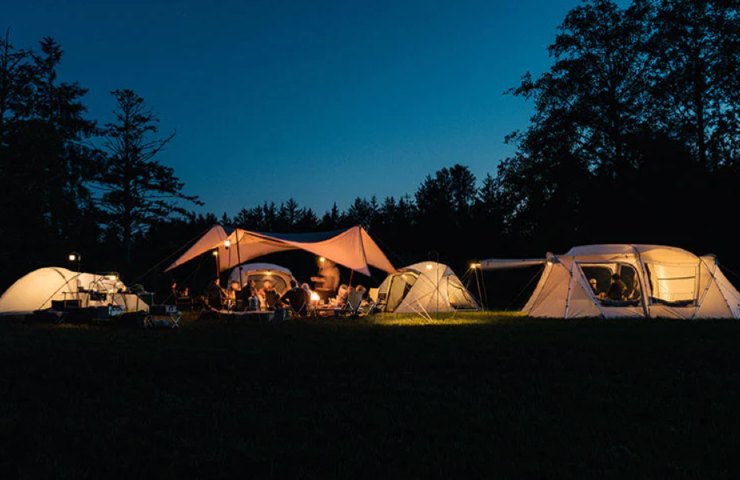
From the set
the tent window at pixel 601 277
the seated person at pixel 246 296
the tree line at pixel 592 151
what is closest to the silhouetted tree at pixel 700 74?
the tree line at pixel 592 151

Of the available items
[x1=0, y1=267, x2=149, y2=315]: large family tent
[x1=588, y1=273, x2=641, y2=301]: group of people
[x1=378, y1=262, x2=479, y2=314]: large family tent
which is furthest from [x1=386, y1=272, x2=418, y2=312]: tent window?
[x1=0, y1=267, x2=149, y2=315]: large family tent

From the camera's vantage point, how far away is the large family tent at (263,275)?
60.7 ft

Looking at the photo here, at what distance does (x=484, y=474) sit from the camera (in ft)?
10.0

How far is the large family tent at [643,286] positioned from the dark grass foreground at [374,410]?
5102 millimetres

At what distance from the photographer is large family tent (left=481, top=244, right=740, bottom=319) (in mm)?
13422

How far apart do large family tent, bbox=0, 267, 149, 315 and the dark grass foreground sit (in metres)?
6.22

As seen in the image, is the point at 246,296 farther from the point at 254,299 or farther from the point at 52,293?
the point at 52,293

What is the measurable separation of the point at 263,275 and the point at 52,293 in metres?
6.08

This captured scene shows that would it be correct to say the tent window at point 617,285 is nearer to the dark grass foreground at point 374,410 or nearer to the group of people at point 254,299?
the dark grass foreground at point 374,410

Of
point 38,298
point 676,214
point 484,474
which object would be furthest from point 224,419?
point 676,214

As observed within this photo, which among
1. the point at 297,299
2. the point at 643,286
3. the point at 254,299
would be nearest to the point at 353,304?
the point at 297,299

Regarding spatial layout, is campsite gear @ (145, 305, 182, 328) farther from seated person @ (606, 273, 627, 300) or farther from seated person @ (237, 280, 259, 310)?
seated person @ (606, 273, 627, 300)

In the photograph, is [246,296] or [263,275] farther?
[263,275]

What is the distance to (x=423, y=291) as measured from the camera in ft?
53.5
